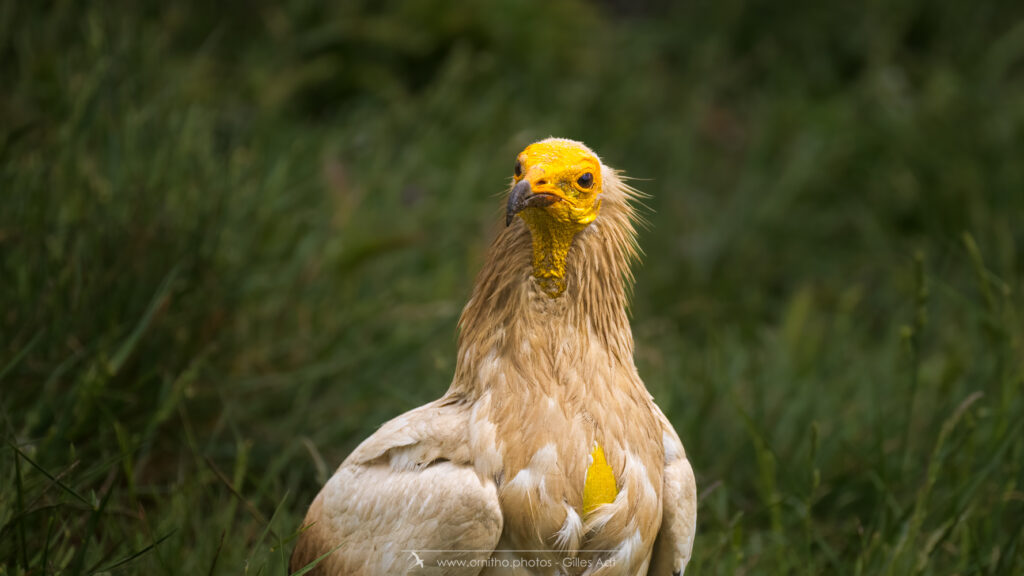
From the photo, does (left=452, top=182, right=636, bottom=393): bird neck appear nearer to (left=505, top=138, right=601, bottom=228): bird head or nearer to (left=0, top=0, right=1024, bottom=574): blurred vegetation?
(left=505, top=138, right=601, bottom=228): bird head

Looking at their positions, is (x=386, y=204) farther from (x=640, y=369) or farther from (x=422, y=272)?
(x=640, y=369)

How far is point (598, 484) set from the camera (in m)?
2.25

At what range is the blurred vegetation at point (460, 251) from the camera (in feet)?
10.2

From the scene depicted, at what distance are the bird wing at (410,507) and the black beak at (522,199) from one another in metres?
0.54

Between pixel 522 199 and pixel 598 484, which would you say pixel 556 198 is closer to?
pixel 522 199

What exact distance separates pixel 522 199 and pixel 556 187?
4.4 inches

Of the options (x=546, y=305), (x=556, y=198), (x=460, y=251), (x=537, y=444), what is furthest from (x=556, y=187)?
(x=460, y=251)

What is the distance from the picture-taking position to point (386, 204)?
5.32 meters

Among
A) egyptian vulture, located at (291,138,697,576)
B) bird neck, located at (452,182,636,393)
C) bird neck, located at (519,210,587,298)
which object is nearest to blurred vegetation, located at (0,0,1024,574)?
egyptian vulture, located at (291,138,697,576)

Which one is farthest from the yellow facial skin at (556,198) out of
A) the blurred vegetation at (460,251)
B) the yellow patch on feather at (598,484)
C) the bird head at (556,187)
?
the blurred vegetation at (460,251)

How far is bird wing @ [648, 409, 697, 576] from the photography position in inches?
94.3

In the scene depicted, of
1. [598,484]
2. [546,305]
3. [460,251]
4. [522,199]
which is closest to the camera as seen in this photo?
[522,199]

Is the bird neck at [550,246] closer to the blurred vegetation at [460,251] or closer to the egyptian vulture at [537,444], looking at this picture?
the egyptian vulture at [537,444]

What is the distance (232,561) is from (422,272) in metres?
2.46
